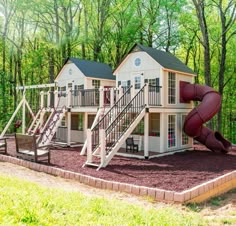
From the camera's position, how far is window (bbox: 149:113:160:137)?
46.6ft

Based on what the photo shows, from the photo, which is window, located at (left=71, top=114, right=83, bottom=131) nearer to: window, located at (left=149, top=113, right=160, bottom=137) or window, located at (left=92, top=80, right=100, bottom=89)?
window, located at (left=92, top=80, right=100, bottom=89)

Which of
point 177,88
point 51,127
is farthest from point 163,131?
point 51,127

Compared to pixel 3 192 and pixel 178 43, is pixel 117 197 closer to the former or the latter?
pixel 3 192

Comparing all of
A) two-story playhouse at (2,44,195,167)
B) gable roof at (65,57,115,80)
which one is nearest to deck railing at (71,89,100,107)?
two-story playhouse at (2,44,195,167)

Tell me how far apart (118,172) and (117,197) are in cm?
224

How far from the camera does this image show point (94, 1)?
91.9 feet

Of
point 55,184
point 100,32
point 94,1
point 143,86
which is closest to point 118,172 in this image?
point 55,184

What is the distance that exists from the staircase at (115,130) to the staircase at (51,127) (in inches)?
107

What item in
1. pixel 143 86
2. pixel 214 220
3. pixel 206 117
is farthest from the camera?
pixel 206 117

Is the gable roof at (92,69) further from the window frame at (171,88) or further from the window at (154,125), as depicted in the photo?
the window frame at (171,88)

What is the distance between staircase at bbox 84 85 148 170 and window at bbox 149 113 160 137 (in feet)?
6.56

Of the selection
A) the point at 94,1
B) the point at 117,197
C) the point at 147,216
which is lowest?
the point at 117,197

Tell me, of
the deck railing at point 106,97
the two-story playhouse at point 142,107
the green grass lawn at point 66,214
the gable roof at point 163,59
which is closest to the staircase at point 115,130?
the two-story playhouse at point 142,107

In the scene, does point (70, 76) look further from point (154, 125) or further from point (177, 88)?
point (177, 88)
